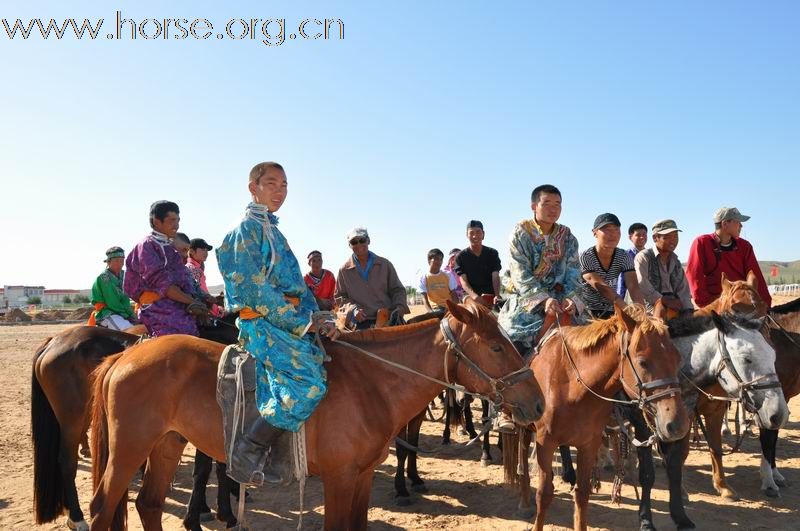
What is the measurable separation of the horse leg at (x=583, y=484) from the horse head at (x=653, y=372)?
2.14ft

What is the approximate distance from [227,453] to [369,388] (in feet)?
3.27

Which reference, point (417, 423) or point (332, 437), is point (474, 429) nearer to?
point (417, 423)

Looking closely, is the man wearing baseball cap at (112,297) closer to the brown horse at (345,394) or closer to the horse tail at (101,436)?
the horse tail at (101,436)

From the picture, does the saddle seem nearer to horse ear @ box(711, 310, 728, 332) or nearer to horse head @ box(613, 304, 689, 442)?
horse head @ box(613, 304, 689, 442)

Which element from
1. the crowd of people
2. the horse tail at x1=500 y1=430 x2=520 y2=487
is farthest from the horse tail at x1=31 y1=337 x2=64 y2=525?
the horse tail at x1=500 y1=430 x2=520 y2=487

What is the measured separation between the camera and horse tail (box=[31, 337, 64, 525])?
16.9 feet

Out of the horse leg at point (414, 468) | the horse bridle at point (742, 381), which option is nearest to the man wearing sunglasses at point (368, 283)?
the horse leg at point (414, 468)

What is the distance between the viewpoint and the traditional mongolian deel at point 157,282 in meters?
5.25

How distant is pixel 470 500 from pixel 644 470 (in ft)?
6.09

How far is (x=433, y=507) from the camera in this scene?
18.9 ft

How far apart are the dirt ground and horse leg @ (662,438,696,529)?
0.23m

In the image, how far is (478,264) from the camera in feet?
26.9

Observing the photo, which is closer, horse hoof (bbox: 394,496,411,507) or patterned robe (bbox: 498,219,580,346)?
patterned robe (bbox: 498,219,580,346)

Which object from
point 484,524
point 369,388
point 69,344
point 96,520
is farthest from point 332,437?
point 69,344
